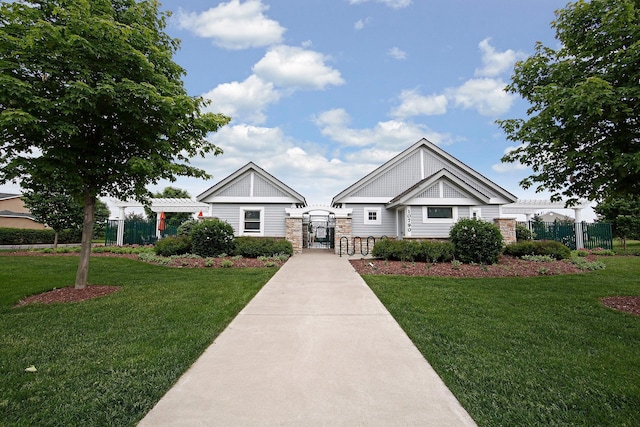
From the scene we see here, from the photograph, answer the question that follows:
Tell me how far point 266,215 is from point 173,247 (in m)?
5.09

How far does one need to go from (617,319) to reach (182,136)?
899 centimetres

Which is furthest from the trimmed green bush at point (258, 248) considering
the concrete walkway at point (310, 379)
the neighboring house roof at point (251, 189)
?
the concrete walkway at point (310, 379)

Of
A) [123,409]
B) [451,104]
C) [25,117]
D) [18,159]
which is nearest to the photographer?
[123,409]

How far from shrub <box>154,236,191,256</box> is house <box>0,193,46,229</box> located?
85.1ft

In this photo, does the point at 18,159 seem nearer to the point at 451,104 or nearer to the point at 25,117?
the point at 25,117

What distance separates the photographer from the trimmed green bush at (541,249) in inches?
507

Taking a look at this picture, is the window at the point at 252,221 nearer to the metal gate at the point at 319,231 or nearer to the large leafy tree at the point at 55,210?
the metal gate at the point at 319,231

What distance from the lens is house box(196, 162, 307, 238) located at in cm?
1705

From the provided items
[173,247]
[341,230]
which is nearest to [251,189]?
[173,247]

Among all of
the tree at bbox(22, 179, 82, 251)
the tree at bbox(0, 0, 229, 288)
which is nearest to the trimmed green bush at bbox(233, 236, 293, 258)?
the tree at bbox(0, 0, 229, 288)

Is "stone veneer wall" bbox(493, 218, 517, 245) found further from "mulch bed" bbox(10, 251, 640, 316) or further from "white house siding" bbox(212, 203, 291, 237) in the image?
"white house siding" bbox(212, 203, 291, 237)

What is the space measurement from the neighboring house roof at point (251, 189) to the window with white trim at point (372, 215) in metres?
3.66

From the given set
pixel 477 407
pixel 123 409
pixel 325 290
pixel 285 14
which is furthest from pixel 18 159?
pixel 285 14

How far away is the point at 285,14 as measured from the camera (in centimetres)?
1134
